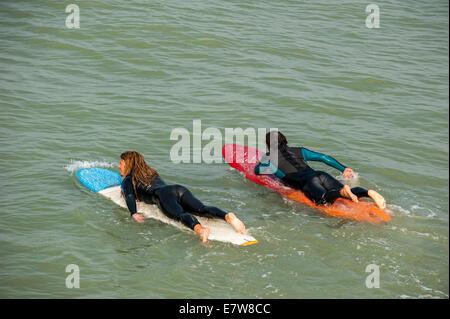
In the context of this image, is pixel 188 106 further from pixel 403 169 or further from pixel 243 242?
pixel 243 242

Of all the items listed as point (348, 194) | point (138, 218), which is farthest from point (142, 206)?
point (348, 194)

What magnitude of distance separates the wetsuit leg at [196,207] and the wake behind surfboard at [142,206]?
20 cm

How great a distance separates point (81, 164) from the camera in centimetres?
1040

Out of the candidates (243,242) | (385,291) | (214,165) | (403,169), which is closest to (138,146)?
(214,165)

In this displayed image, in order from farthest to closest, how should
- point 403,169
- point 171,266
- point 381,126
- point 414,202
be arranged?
point 381,126
point 403,169
point 414,202
point 171,266

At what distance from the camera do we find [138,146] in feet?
36.9

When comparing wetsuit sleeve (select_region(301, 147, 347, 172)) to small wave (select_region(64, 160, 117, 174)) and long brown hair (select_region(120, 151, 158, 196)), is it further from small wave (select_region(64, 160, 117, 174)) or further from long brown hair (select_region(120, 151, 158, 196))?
small wave (select_region(64, 160, 117, 174))

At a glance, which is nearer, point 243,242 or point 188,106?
point 243,242

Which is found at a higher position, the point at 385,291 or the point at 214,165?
the point at 214,165

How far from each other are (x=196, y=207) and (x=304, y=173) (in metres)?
2.14

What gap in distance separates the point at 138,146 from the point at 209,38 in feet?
21.6

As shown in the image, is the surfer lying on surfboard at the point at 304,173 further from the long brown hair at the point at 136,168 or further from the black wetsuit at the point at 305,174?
the long brown hair at the point at 136,168

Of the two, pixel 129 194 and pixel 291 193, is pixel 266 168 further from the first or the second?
pixel 129 194

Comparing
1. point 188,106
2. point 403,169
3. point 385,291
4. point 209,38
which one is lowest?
point 385,291
